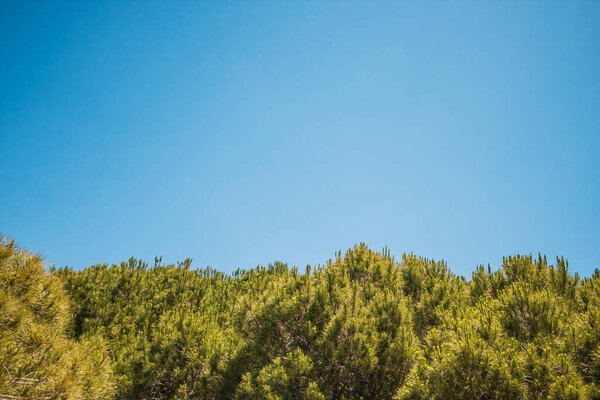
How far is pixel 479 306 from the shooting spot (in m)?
6.18

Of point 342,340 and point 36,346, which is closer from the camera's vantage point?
point 36,346

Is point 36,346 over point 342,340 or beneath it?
beneath

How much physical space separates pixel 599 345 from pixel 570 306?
2185 mm

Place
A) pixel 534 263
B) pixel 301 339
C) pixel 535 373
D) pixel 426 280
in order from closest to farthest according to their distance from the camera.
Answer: pixel 535 373
pixel 301 339
pixel 534 263
pixel 426 280

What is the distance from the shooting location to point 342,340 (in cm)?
624

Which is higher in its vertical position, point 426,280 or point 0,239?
point 426,280

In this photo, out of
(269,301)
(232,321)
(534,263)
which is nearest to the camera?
(269,301)

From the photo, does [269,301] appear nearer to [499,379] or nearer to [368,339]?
[368,339]

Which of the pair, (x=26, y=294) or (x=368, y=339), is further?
(x=368, y=339)

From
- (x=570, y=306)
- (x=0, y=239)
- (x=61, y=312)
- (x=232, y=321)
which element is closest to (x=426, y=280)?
(x=570, y=306)

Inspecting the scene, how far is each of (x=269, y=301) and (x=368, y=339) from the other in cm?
236

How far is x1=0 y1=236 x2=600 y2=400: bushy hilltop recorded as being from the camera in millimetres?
4359

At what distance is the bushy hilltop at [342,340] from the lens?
14.3ft

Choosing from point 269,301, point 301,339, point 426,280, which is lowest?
point 301,339
